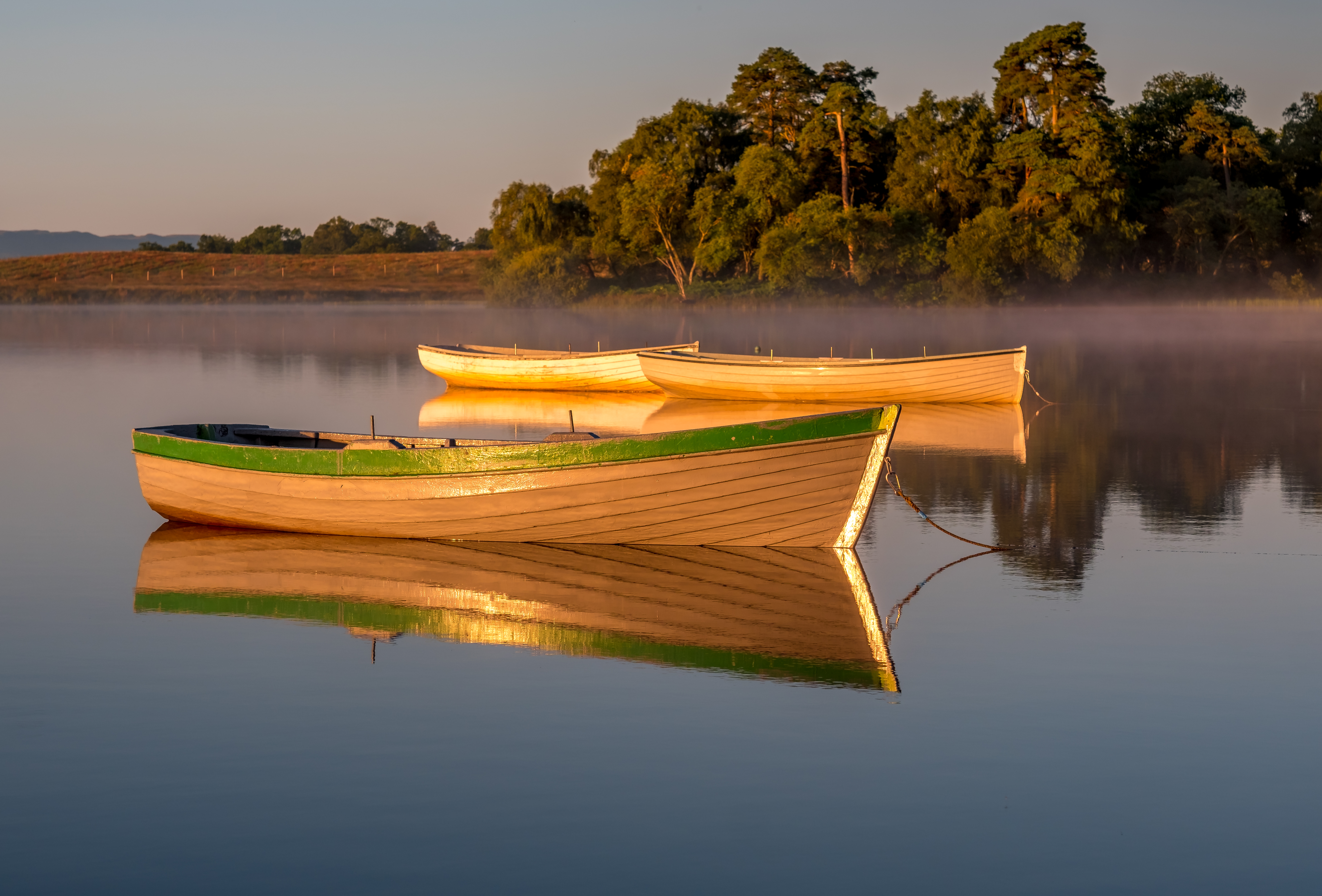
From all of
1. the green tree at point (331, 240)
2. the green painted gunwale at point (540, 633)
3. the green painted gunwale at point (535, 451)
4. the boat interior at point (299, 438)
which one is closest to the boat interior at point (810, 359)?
the boat interior at point (299, 438)

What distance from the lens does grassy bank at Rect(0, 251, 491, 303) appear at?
418 ft

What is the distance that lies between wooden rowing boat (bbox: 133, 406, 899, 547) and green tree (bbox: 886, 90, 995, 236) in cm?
6611

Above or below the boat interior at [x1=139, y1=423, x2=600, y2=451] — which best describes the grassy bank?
above

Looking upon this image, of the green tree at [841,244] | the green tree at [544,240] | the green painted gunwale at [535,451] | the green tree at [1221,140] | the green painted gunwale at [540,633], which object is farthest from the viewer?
the green tree at [544,240]

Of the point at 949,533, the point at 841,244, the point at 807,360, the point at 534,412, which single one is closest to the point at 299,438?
the point at 949,533

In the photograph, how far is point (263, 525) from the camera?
13883 mm

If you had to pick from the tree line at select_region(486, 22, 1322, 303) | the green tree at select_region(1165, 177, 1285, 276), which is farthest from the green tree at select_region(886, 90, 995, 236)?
the green tree at select_region(1165, 177, 1285, 276)

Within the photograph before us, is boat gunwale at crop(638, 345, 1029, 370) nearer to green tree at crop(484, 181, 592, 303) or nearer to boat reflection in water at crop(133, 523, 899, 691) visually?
boat reflection in water at crop(133, 523, 899, 691)

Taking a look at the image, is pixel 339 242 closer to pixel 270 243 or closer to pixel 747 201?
pixel 270 243

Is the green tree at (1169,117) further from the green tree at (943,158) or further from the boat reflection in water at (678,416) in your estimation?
the boat reflection in water at (678,416)

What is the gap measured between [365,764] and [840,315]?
70.3m

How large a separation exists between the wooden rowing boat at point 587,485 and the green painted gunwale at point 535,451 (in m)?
0.01

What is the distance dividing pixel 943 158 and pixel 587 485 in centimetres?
6708

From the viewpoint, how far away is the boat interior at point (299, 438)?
1402 cm
